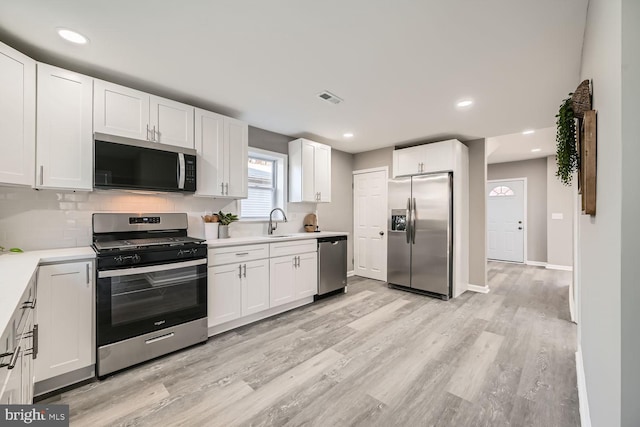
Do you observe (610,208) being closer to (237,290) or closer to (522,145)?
(237,290)

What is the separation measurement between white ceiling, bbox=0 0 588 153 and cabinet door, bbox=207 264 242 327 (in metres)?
1.85

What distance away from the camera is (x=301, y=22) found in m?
1.73

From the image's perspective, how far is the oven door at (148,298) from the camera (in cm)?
205

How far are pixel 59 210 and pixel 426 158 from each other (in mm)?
4533

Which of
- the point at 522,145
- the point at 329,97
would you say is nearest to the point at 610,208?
the point at 329,97

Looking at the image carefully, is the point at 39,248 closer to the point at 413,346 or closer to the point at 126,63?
the point at 126,63

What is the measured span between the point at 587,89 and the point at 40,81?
3504 millimetres

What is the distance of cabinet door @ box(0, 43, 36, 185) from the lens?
1.79 metres

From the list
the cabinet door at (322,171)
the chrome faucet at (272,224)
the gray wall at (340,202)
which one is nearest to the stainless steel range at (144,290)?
the chrome faucet at (272,224)

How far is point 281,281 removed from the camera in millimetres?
3355

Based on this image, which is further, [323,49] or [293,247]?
[293,247]

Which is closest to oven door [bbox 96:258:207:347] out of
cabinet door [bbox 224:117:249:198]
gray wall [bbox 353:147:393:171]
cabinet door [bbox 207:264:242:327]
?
cabinet door [bbox 207:264:242:327]

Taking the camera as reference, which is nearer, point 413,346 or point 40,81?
point 40,81

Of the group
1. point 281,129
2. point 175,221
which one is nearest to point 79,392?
point 175,221
